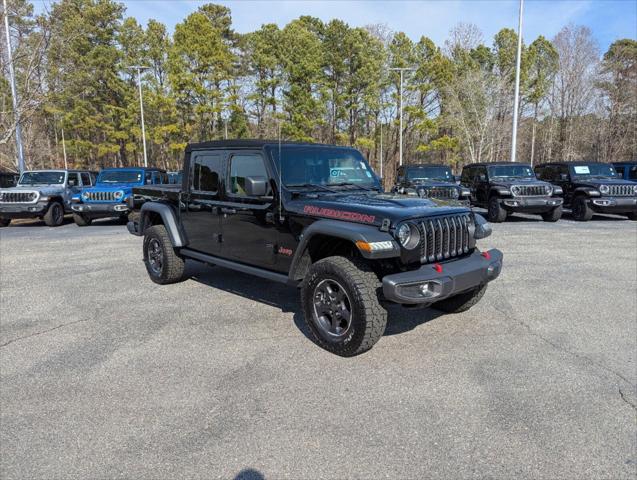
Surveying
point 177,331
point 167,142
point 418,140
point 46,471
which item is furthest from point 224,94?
point 46,471

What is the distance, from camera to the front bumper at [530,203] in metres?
12.8

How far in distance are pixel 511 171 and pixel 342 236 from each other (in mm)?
11967

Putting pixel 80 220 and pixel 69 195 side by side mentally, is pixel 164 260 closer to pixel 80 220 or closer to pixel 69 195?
pixel 80 220

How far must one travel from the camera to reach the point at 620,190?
1327 centimetres

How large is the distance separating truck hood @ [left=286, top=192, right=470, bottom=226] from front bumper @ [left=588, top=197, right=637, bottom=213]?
10.8m

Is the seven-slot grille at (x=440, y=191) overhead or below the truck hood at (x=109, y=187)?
below

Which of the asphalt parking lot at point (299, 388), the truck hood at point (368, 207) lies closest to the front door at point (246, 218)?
the truck hood at point (368, 207)

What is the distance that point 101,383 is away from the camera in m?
3.50

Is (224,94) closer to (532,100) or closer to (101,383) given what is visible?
(532,100)

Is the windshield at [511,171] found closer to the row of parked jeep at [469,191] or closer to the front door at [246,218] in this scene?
the row of parked jeep at [469,191]

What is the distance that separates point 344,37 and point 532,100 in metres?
19.0

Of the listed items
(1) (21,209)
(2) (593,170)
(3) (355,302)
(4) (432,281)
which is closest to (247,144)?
(3) (355,302)

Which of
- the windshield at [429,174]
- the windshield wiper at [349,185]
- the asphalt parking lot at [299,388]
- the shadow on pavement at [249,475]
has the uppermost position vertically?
the windshield at [429,174]

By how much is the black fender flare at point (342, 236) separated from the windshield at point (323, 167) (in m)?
0.80
